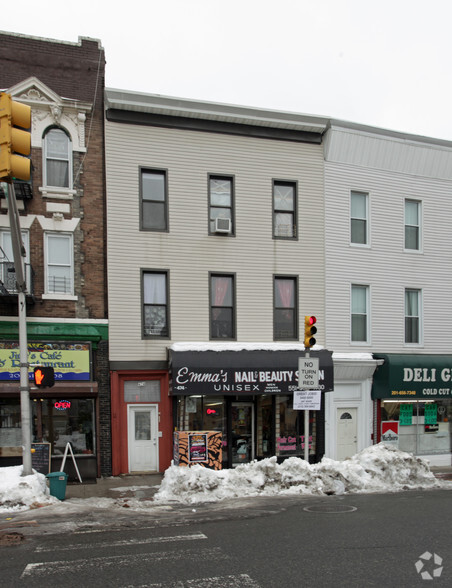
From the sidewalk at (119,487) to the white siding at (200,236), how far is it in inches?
131

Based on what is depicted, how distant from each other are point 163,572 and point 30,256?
35.9ft

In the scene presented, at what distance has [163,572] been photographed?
6902mm

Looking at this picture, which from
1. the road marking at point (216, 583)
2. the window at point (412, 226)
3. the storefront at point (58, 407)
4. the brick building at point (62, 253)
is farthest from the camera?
the window at point (412, 226)

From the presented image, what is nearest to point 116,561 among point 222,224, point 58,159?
point 222,224

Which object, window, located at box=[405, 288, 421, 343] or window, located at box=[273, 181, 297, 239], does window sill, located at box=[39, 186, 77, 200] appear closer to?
window, located at box=[273, 181, 297, 239]

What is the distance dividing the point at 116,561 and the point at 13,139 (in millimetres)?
6128

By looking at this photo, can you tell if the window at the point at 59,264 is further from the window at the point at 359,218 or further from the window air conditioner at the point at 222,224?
the window at the point at 359,218

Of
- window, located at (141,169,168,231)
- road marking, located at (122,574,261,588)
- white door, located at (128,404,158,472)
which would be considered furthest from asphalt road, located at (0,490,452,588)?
window, located at (141,169,168,231)

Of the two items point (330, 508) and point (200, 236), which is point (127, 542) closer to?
point (330, 508)

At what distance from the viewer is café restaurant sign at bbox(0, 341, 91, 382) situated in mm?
14906

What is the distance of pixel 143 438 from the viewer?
1645 cm

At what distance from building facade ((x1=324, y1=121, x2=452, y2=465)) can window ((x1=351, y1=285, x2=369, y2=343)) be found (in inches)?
1.3

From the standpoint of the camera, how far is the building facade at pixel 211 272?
53.9ft

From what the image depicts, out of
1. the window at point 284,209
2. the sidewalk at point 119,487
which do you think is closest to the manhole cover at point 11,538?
the sidewalk at point 119,487
